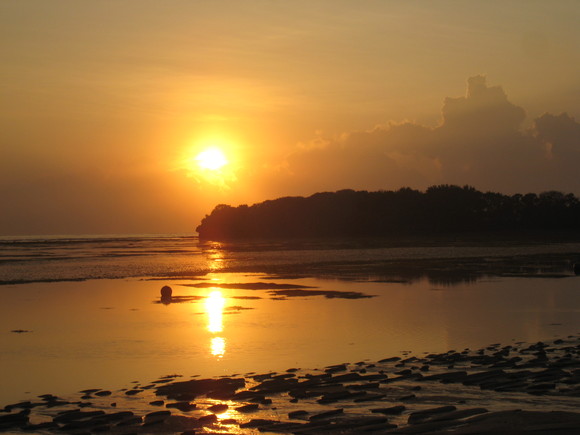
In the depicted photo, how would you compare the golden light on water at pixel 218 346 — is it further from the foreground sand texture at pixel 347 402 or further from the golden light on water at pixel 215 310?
the foreground sand texture at pixel 347 402

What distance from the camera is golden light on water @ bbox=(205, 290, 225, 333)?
77.5ft

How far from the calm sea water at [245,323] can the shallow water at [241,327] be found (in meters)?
0.04

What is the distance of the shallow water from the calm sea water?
0.04 m

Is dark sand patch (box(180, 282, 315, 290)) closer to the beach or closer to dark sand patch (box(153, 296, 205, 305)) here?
the beach

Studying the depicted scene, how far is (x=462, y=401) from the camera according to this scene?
12578 mm

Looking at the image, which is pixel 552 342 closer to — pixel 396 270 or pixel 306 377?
pixel 306 377

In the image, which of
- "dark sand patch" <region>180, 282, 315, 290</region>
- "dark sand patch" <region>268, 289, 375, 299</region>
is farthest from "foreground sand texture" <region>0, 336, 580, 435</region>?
"dark sand patch" <region>180, 282, 315, 290</region>

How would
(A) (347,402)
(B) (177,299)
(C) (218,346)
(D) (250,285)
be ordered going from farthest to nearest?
(D) (250,285), (B) (177,299), (C) (218,346), (A) (347,402)

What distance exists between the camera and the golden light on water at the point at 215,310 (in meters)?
23.6

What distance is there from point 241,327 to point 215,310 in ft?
16.6

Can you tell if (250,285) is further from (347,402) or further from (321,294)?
(347,402)

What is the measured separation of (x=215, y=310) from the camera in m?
28.3

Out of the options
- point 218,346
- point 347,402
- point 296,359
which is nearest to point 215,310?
point 218,346

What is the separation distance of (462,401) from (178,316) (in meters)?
16.0
